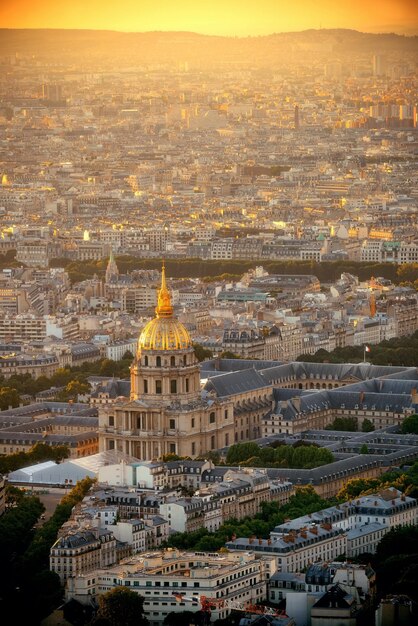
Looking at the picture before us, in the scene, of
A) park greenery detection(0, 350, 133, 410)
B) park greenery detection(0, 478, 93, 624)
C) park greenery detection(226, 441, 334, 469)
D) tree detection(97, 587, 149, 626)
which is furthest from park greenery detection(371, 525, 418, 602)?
park greenery detection(0, 350, 133, 410)

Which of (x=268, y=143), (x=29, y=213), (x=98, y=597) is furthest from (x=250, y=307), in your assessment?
(x=268, y=143)

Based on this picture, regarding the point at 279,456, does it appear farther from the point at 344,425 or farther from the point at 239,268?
the point at 239,268

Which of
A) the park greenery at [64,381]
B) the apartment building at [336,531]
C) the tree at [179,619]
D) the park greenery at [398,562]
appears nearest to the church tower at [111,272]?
the park greenery at [64,381]

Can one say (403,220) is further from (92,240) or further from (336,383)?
(336,383)

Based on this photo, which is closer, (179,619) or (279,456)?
(179,619)

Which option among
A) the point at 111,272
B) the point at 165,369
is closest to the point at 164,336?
the point at 165,369

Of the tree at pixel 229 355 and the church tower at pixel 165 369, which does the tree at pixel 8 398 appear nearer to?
the tree at pixel 229 355
